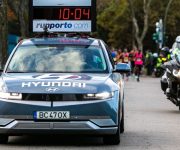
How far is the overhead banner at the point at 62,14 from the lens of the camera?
79.6 ft

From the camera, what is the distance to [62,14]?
2430cm

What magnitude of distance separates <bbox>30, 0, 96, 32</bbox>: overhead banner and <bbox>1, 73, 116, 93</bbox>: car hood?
503 inches

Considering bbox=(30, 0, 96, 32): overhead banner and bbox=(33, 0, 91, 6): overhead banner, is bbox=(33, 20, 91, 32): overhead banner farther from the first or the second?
bbox=(33, 0, 91, 6): overhead banner

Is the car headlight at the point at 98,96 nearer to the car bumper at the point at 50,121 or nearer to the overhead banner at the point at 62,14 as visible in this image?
the car bumper at the point at 50,121

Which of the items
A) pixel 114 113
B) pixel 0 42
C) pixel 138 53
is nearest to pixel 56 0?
pixel 0 42

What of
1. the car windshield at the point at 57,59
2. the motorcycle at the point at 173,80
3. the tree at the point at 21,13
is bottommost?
the tree at the point at 21,13

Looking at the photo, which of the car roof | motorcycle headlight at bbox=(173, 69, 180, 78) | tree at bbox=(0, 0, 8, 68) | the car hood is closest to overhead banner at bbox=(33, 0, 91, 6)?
tree at bbox=(0, 0, 8, 68)

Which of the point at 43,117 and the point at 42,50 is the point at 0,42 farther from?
the point at 43,117

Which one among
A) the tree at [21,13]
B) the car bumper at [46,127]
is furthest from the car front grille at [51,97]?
the tree at [21,13]

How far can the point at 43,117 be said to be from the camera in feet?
35.8

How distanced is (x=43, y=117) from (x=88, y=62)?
1.69 meters

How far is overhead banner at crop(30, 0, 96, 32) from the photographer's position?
79.6 ft

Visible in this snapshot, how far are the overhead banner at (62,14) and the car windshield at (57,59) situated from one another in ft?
38.3

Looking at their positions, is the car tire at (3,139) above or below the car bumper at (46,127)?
below
